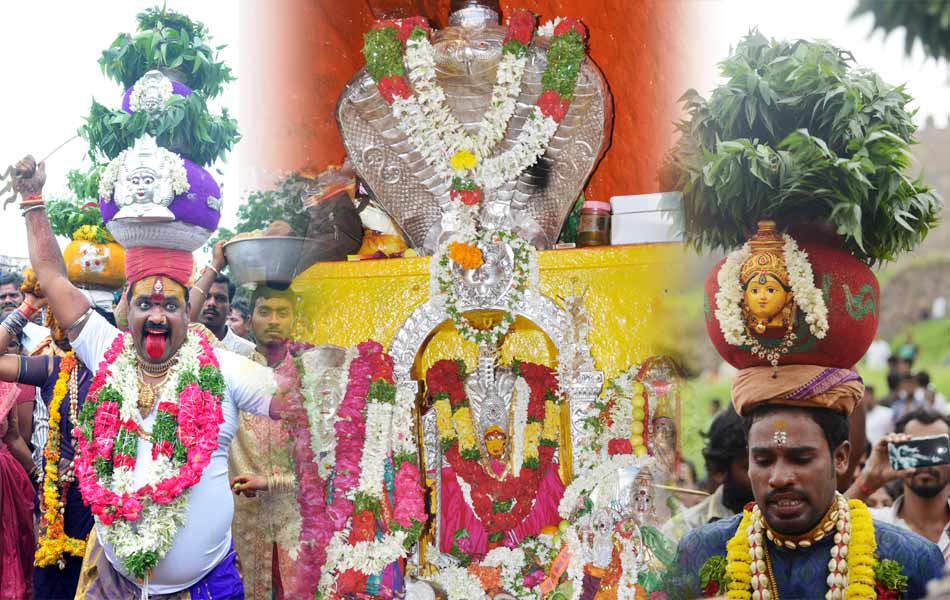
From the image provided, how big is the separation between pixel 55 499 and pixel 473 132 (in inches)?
125

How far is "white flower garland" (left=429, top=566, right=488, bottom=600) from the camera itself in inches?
293

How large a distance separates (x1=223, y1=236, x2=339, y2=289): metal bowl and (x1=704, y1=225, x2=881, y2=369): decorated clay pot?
3144 millimetres

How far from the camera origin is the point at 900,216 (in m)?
5.07

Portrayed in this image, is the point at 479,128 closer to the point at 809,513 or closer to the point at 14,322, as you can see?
the point at 14,322

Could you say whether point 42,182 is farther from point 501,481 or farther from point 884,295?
point 884,295

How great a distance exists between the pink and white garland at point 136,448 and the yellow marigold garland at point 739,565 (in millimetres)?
2493

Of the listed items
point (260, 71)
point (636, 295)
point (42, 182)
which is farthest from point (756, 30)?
point (260, 71)

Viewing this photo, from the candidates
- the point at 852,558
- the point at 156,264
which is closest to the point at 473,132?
the point at 156,264

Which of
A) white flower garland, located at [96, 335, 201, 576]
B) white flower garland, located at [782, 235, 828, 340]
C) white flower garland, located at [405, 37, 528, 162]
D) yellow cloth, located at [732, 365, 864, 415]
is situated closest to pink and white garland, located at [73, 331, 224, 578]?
white flower garland, located at [96, 335, 201, 576]

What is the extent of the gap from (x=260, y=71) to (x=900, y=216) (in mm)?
4903

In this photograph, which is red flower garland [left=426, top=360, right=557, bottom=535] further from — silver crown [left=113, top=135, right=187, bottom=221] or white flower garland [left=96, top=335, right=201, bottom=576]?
silver crown [left=113, top=135, right=187, bottom=221]

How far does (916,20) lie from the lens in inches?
127

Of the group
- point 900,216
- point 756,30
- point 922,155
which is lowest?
point 900,216

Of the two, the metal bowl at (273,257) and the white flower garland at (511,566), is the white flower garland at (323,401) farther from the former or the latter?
the white flower garland at (511,566)
